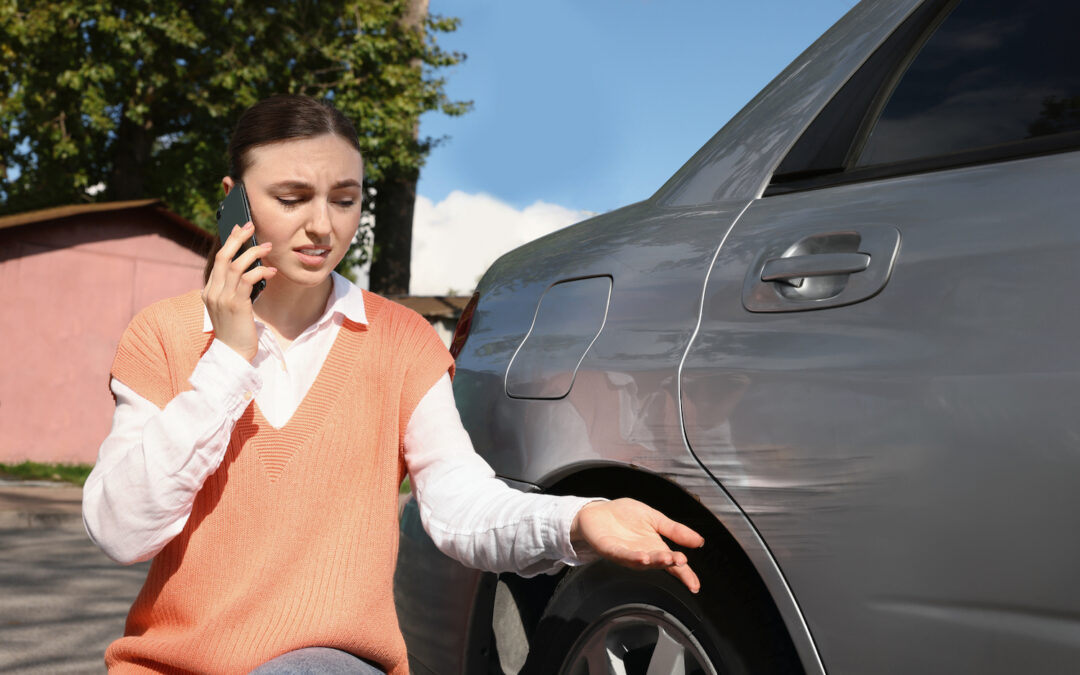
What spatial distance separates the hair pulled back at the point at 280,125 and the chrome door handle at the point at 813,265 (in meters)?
0.85

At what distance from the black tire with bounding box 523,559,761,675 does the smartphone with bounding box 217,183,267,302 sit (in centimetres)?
A: 83

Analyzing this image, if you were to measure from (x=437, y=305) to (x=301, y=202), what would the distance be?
1493 centimetres

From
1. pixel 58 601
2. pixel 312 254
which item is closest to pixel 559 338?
pixel 312 254

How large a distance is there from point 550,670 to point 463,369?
762 mm

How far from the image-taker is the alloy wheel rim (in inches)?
66.7

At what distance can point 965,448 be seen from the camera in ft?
4.30

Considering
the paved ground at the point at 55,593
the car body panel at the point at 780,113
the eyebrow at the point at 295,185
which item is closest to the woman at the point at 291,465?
the eyebrow at the point at 295,185

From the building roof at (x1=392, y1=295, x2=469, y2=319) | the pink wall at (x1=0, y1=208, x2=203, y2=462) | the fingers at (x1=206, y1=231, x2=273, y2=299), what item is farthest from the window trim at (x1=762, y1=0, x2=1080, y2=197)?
the building roof at (x1=392, y1=295, x2=469, y2=319)

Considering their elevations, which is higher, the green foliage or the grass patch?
the green foliage

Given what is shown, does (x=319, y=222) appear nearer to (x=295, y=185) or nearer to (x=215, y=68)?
(x=295, y=185)

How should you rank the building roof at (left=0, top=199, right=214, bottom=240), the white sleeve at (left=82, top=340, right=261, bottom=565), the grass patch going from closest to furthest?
the white sleeve at (left=82, top=340, right=261, bottom=565) < the grass patch < the building roof at (left=0, top=199, right=214, bottom=240)

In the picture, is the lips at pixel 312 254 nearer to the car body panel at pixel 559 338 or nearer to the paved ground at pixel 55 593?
the car body panel at pixel 559 338

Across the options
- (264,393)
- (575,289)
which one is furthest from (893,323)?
(264,393)

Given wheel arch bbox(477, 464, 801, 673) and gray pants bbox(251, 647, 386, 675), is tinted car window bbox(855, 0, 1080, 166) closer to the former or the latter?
wheel arch bbox(477, 464, 801, 673)
